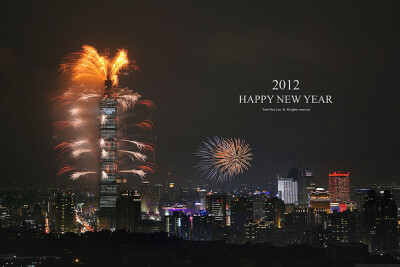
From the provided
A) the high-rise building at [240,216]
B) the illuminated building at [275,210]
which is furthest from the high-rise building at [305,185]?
the high-rise building at [240,216]

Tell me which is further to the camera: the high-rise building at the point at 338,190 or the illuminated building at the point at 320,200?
the high-rise building at the point at 338,190

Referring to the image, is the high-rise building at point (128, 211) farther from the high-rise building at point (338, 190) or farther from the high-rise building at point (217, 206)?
the high-rise building at point (338, 190)

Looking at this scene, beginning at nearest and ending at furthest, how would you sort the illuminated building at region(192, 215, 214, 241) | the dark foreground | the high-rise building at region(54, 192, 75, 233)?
the dark foreground < the illuminated building at region(192, 215, 214, 241) < the high-rise building at region(54, 192, 75, 233)

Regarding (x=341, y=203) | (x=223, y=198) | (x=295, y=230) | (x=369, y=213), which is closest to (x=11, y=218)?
(x=223, y=198)

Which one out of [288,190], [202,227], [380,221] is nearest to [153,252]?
[202,227]

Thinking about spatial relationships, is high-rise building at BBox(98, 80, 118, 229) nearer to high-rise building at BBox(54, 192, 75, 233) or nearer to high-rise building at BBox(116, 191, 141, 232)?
high-rise building at BBox(116, 191, 141, 232)

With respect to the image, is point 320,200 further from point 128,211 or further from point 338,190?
point 128,211

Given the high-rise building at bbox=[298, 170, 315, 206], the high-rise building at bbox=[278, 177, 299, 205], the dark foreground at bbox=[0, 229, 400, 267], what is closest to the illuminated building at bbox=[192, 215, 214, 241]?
the dark foreground at bbox=[0, 229, 400, 267]

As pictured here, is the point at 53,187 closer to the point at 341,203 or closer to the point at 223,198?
A: the point at 223,198
